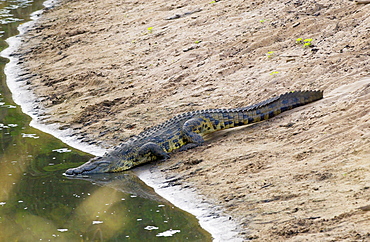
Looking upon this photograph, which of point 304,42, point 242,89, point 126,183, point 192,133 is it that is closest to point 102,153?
point 126,183

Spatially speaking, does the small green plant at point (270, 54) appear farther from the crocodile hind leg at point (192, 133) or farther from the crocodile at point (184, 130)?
the crocodile hind leg at point (192, 133)

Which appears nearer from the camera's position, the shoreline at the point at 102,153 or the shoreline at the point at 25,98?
the shoreline at the point at 102,153

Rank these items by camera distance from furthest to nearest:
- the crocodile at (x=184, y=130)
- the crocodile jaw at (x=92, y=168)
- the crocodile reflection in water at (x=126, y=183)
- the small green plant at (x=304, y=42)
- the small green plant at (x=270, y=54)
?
the small green plant at (x=270, y=54) < the small green plant at (x=304, y=42) < the crocodile at (x=184, y=130) < the crocodile jaw at (x=92, y=168) < the crocodile reflection in water at (x=126, y=183)

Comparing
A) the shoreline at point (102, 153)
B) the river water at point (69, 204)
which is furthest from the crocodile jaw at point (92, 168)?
the shoreline at point (102, 153)

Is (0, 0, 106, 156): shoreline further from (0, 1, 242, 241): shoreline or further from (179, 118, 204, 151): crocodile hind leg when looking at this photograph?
(179, 118, 204, 151): crocodile hind leg

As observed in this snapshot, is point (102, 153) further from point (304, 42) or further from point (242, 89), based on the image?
point (304, 42)

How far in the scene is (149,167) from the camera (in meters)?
8.00

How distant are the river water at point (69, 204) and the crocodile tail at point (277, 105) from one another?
1.92 m

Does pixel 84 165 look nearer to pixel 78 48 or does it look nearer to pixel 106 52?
pixel 106 52

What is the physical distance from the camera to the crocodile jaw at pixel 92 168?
7781 mm

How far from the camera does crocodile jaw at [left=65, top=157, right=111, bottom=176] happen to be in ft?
25.5

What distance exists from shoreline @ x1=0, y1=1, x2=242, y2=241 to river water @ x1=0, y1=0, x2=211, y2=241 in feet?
0.32

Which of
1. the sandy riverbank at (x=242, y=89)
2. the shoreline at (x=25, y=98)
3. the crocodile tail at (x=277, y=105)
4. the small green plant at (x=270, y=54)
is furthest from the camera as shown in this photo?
the small green plant at (x=270, y=54)

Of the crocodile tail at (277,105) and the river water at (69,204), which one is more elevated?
the crocodile tail at (277,105)
